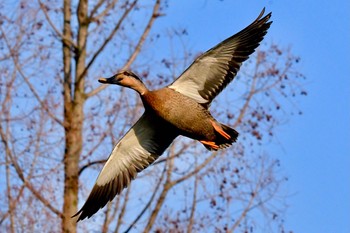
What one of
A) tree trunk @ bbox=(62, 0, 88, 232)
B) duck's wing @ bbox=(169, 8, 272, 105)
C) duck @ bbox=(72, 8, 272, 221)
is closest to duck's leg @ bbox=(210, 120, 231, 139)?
duck @ bbox=(72, 8, 272, 221)

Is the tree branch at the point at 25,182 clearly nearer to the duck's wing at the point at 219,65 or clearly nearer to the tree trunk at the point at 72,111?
the tree trunk at the point at 72,111

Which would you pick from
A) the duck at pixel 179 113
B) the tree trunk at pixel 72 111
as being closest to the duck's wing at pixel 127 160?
the duck at pixel 179 113

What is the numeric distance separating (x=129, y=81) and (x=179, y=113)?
25.4 inches

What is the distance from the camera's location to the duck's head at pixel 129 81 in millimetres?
8628

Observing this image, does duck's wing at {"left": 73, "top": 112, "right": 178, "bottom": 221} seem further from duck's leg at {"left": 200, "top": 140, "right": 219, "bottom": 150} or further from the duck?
duck's leg at {"left": 200, "top": 140, "right": 219, "bottom": 150}

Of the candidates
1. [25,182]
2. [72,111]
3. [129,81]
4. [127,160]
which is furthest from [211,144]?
[72,111]

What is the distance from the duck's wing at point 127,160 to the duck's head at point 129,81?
637 mm

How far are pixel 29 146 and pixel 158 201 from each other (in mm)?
2320

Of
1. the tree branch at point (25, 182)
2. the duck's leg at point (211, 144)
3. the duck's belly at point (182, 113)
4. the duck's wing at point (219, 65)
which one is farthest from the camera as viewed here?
the tree branch at point (25, 182)

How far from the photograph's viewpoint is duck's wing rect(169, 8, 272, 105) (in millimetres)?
8766

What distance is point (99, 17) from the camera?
15.6 meters

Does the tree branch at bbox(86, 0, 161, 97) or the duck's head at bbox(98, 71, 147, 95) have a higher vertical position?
the tree branch at bbox(86, 0, 161, 97)

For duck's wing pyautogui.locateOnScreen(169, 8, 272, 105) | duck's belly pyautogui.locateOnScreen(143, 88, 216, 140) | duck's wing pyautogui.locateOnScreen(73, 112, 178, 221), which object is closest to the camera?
duck's belly pyautogui.locateOnScreen(143, 88, 216, 140)

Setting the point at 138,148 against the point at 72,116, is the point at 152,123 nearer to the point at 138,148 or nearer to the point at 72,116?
the point at 138,148
